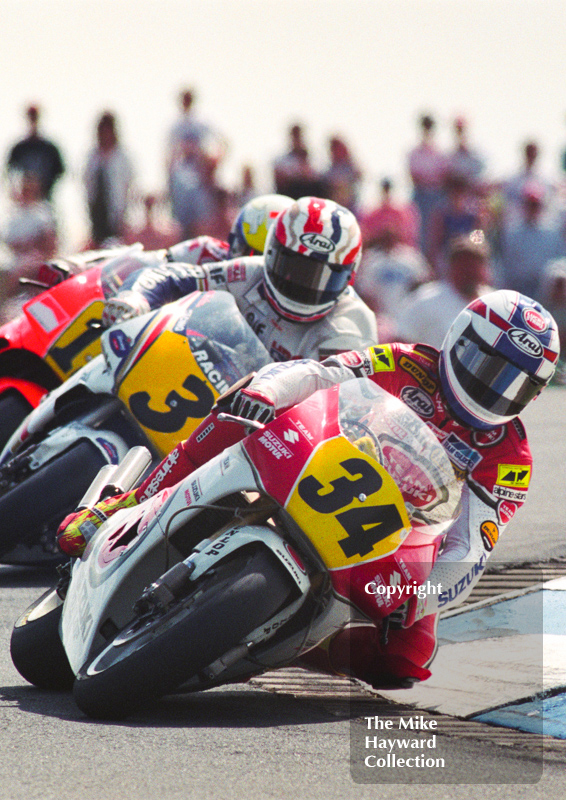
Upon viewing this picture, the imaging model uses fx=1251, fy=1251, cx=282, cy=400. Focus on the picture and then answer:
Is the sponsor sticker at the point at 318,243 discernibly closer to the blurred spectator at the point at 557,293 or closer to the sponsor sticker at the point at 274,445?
the sponsor sticker at the point at 274,445

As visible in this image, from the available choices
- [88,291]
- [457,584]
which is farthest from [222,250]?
[457,584]

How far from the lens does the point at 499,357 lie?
4.62m

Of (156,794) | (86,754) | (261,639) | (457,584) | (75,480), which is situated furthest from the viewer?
(75,480)

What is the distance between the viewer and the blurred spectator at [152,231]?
12422 millimetres

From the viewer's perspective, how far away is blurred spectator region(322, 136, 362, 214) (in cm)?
1322

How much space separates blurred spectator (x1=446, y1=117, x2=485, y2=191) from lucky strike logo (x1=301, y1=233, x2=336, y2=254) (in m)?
7.60

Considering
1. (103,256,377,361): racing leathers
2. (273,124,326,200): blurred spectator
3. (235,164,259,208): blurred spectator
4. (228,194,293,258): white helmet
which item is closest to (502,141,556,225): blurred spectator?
(273,124,326,200): blurred spectator

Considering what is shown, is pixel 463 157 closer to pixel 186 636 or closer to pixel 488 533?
pixel 488 533

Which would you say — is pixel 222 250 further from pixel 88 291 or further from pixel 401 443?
pixel 401 443

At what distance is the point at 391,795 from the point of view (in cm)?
321

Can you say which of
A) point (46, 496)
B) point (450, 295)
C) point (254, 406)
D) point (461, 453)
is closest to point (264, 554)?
point (254, 406)

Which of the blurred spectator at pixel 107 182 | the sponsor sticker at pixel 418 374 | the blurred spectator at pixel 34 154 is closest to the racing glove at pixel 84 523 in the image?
the sponsor sticker at pixel 418 374

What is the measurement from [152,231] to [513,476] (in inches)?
325

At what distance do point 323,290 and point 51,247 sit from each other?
525cm
